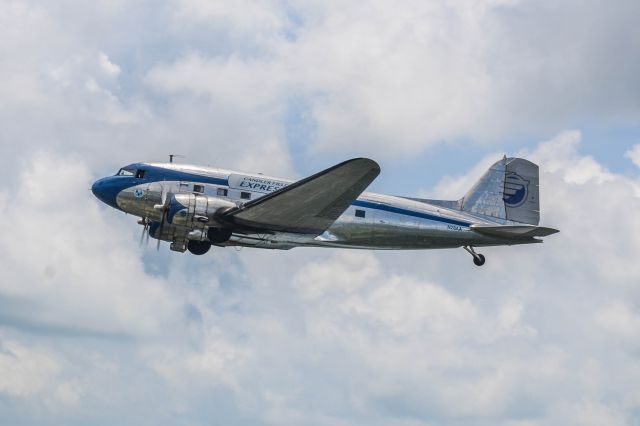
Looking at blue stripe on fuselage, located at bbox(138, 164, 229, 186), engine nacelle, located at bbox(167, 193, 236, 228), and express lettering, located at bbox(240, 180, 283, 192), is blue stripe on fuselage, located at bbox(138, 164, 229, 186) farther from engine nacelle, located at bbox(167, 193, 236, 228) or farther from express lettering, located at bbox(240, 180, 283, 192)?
engine nacelle, located at bbox(167, 193, 236, 228)

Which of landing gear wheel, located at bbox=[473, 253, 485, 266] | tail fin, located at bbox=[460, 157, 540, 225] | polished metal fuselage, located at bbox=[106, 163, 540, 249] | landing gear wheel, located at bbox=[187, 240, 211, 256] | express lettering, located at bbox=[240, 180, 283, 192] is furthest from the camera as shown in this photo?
tail fin, located at bbox=[460, 157, 540, 225]

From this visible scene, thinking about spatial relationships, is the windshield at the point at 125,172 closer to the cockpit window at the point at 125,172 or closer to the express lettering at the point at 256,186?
the cockpit window at the point at 125,172

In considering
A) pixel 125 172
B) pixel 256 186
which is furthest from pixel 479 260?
pixel 125 172

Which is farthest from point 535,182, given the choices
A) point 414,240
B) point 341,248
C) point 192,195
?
point 192,195

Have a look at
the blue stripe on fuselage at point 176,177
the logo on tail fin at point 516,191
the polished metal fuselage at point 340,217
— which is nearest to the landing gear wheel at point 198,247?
the polished metal fuselage at point 340,217

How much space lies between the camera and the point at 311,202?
32562 mm

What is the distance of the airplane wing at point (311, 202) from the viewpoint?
100 feet

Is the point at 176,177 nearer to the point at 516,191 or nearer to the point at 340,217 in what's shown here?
the point at 340,217

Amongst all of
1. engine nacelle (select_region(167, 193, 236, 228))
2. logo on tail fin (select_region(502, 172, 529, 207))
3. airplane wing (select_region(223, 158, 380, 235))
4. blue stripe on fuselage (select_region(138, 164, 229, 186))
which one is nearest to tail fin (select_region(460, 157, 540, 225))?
logo on tail fin (select_region(502, 172, 529, 207))

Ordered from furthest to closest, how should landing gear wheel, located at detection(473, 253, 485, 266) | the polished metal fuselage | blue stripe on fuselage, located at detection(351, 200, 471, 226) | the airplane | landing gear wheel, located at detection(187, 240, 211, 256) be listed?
landing gear wheel, located at detection(473, 253, 485, 266) → landing gear wheel, located at detection(187, 240, 211, 256) → blue stripe on fuselage, located at detection(351, 200, 471, 226) → the polished metal fuselage → the airplane

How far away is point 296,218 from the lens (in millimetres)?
33562

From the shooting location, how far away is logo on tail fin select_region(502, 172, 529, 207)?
124 ft

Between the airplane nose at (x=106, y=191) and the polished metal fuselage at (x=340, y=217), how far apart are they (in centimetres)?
20

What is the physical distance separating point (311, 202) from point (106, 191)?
7.50 metres
